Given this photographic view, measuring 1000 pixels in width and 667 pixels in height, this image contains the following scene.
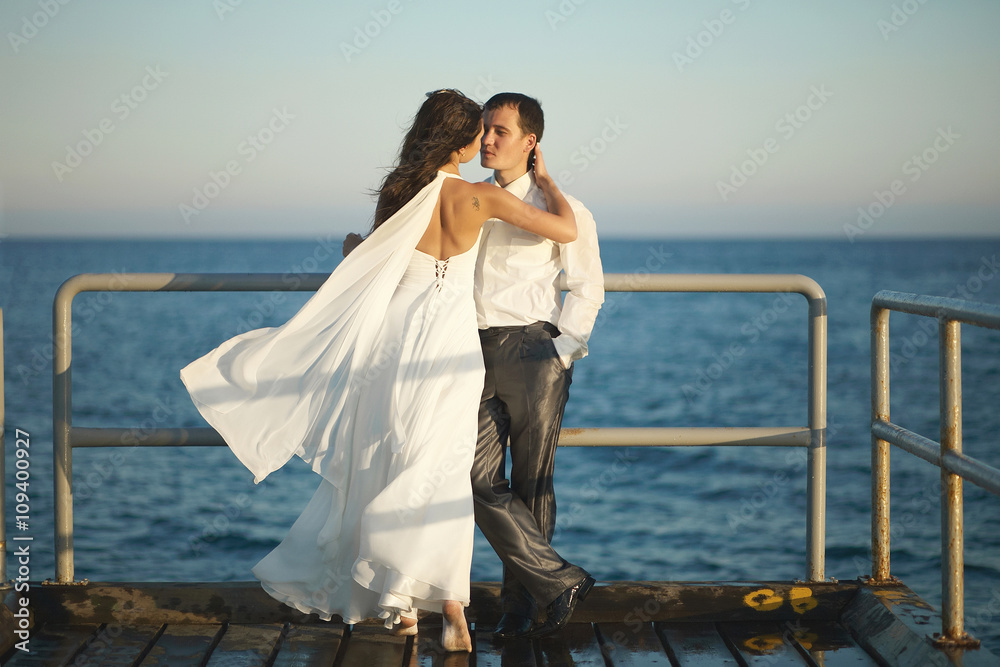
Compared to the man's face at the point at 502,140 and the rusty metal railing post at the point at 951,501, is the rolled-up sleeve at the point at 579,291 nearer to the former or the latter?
the man's face at the point at 502,140

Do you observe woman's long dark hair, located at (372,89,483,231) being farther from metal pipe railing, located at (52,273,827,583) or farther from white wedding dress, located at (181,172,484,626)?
metal pipe railing, located at (52,273,827,583)

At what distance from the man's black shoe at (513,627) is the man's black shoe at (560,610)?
0.07 ft

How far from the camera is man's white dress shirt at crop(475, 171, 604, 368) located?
2742 mm

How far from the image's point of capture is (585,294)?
9.00 feet

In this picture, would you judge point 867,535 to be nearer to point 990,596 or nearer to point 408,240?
point 990,596

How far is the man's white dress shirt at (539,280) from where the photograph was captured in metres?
2.74

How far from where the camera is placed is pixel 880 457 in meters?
2.94

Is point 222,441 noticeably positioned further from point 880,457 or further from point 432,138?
point 880,457

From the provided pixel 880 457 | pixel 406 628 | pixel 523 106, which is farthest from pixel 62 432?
pixel 880 457

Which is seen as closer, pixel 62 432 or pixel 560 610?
pixel 560 610

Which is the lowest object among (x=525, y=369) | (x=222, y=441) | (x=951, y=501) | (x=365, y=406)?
(x=951, y=501)

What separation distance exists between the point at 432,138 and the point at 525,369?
0.72 metres

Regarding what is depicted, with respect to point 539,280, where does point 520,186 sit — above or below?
above

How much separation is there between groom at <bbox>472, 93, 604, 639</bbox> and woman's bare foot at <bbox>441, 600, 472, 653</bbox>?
0.45ft
